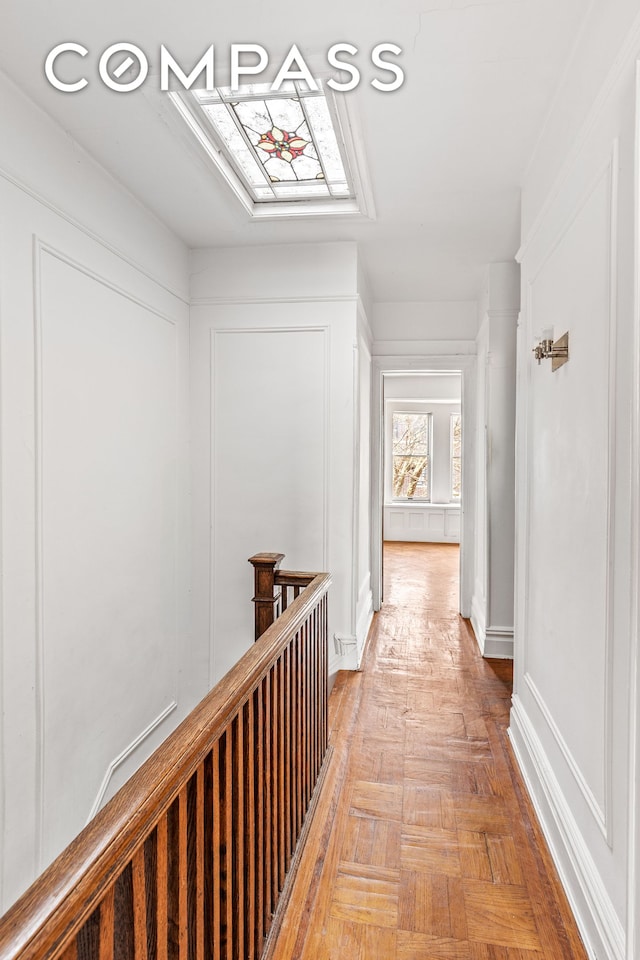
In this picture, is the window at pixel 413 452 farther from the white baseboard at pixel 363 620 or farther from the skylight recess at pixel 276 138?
the skylight recess at pixel 276 138

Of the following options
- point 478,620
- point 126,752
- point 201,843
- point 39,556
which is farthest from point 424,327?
point 201,843

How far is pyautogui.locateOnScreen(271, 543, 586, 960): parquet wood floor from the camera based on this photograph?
160cm

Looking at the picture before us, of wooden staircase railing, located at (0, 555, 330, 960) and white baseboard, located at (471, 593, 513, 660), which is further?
white baseboard, located at (471, 593, 513, 660)

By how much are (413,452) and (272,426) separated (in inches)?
235

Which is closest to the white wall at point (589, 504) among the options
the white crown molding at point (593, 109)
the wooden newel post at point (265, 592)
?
the white crown molding at point (593, 109)

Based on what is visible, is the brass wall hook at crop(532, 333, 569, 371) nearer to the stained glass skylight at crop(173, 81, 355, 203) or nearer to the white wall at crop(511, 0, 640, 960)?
the white wall at crop(511, 0, 640, 960)

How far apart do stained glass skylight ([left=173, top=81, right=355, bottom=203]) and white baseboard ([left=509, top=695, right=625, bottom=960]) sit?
2.56 m

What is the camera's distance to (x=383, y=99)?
2.05 m

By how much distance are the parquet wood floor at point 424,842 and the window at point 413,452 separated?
5.86 metres

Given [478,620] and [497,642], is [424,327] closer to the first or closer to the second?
[478,620]

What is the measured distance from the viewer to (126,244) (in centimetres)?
282

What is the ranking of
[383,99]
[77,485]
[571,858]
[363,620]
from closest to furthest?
[571,858] → [383,99] → [77,485] → [363,620]

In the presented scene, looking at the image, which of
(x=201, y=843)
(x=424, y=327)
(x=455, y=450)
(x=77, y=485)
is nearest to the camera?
(x=201, y=843)

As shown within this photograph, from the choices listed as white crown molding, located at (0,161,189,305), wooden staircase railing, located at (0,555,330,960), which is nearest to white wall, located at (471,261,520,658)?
white crown molding, located at (0,161,189,305)
